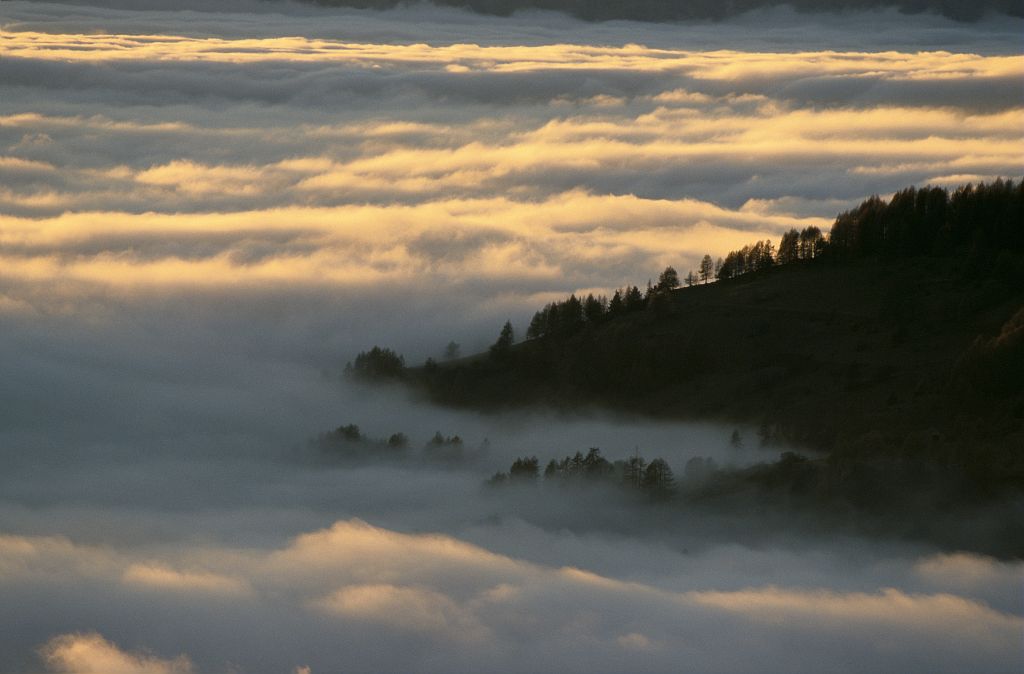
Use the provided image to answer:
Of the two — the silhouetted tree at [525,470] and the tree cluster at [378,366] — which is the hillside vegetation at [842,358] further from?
the silhouetted tree at [525,470]

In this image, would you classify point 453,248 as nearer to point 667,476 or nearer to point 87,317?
point 87,317

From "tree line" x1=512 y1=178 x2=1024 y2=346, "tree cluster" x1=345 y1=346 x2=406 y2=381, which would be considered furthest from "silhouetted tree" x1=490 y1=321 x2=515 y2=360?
"tree cluster" x1=345 y1=346 x2=406 y2=381

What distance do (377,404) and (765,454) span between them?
97.1ft

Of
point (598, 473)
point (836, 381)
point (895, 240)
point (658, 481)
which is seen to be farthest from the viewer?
point (895, 240)

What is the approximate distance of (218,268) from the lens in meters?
150

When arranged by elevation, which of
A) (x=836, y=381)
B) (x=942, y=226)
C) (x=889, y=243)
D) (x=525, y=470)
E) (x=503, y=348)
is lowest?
(x=525, y=470)

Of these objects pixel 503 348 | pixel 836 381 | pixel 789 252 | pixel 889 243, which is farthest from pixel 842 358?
pixel 503 348

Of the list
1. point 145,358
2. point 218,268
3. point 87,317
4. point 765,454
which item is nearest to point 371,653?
point 765,454

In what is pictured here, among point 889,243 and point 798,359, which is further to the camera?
point 889,243

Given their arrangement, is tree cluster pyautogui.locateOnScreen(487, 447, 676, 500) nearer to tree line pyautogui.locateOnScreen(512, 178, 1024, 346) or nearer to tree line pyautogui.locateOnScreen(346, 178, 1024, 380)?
tree line pyautogui.locateOnScreen(346, 178, 1024, 380)

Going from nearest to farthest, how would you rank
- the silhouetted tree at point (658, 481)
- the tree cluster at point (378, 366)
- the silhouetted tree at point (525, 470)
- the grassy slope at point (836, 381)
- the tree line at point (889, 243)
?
the grassy slope at point (836, 381), the silhouetted tree at point (658, 481), the silhouetted tree at point (525, 470), the tree line at point (889, 243), the tree cluster at point (378, 366)

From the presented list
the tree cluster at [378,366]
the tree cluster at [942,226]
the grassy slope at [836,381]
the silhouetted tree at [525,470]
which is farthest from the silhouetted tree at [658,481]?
the tree cluster at [378,366]

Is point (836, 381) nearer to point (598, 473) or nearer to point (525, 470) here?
point (598, 473)

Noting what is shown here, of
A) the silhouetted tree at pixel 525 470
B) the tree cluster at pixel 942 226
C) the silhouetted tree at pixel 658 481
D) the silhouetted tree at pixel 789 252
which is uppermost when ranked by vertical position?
the tree cluster at pixel 942 226
